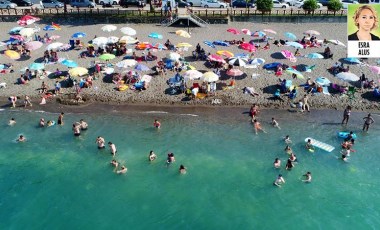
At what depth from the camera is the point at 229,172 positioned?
2495 centimetres

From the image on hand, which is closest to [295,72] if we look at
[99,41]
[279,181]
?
[279,181]

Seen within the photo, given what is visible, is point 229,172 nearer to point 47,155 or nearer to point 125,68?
point 47,155

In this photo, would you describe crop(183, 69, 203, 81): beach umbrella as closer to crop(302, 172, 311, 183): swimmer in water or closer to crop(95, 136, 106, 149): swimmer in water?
crop(95, 136, 106, 149): swimmer in water

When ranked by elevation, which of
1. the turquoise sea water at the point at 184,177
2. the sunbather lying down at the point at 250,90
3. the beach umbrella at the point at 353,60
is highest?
the beach umbrella at the point at 353,60

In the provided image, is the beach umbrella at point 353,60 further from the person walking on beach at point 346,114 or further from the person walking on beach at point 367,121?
the person walking on beach at point 367,121

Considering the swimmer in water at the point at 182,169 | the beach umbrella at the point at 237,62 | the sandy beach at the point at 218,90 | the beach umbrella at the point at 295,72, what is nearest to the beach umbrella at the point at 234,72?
the beach umbrella at the point at 237,62

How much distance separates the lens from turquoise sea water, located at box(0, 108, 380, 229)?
21609mm

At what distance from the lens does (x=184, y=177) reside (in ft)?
80.2

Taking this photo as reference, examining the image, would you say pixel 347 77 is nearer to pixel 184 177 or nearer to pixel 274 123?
pixel 274 123

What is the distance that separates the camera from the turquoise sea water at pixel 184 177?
21.6 m

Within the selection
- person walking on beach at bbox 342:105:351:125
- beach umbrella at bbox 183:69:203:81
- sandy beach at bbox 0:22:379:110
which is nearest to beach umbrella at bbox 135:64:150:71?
sandy beach at bbox 0:22:379:110

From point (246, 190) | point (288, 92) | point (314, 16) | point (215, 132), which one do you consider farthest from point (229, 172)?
point (314, 16)

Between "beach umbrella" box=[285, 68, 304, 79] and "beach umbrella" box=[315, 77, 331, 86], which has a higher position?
"beach umbrella" box=[285, 68, 304, 79]

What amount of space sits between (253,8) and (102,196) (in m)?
38.0
